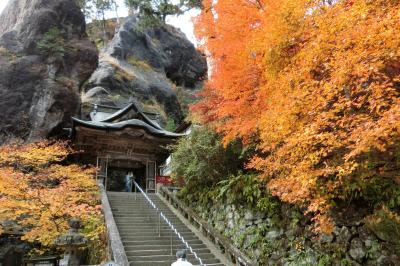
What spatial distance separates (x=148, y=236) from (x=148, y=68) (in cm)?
2820

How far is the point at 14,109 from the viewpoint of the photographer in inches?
716

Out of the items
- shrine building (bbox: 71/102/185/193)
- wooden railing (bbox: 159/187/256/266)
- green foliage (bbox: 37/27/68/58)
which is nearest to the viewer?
wooden railing (bbox: 159/187/256/266)

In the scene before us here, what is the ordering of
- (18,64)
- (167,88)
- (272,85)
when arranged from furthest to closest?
1. (167,88)
2. (18,64)
3. (272,85)

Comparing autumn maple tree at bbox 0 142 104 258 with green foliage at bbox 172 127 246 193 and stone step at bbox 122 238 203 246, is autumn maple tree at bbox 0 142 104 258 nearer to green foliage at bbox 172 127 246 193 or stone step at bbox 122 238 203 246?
stone step at bbox 122 238 203 246

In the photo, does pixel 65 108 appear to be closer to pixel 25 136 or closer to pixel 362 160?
pixel 25 136

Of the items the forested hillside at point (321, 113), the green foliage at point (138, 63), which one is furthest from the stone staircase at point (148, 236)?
the green foliage at point (138, 63)

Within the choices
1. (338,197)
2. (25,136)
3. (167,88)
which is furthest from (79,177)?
(167,88)

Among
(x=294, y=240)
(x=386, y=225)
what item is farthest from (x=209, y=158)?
(x=386, y=225)

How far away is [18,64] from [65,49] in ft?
10.2

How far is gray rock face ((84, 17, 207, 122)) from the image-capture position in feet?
104

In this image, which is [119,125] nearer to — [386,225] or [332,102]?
[332,102]

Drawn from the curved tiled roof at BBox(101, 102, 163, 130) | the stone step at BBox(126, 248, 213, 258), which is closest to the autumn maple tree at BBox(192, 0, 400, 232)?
the stone step at BBox(126, 248, 213, 258)

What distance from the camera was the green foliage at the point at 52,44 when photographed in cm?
2028

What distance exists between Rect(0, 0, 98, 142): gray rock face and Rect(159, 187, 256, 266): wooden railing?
30.0 ft
